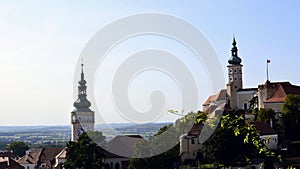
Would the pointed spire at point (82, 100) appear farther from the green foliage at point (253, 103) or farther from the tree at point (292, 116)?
the tree at point (292, 116)

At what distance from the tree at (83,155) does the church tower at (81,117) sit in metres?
17.0

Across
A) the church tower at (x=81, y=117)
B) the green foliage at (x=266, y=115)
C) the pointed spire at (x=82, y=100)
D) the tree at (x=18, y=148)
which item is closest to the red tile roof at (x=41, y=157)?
the church tower at (x=81, y=117)

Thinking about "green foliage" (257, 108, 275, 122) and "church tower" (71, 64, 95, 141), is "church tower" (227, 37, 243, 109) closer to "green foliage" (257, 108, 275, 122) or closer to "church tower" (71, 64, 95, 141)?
"green foliage" (257, 108, 275, 122)

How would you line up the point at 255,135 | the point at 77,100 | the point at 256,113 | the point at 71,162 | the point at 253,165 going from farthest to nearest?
the point at 77,100, the point at 256,113, the point at 71,162, the point at 253,165, the point at 255,135

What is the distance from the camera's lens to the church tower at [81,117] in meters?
55.2

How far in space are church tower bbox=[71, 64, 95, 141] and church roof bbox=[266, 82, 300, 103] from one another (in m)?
19.5

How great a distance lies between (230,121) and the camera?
7355 mm

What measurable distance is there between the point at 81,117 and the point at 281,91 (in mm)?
21652

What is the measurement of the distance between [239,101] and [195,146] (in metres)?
13.5

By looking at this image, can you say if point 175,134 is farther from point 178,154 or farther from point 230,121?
point 230,121

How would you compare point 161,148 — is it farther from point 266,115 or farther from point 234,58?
point 234,58

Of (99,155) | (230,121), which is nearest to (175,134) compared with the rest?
(99,155)

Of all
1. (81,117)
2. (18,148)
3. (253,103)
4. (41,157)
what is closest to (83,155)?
(253,103)

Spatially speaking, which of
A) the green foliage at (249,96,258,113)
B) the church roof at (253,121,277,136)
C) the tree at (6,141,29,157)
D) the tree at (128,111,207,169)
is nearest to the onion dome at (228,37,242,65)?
the green foliage at (249,96,258,113)
